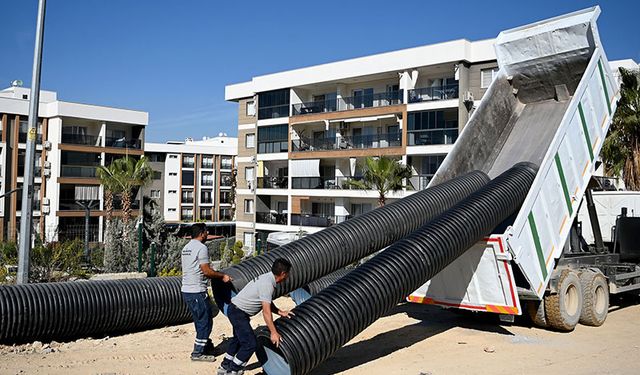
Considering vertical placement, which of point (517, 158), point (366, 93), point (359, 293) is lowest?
point (359, 293)

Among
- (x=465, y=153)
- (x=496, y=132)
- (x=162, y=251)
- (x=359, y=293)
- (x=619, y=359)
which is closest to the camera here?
(x=359, y=293)

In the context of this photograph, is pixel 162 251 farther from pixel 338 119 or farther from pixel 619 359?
pixel 338 119

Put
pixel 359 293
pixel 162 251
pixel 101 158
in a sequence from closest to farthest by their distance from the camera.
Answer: pixel 359 293 → pixel 162 251 → pixel 101 158

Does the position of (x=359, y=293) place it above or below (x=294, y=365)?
above

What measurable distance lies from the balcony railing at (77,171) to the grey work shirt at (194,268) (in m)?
43.6

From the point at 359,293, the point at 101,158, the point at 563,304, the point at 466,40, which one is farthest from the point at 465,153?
the point at 101,158

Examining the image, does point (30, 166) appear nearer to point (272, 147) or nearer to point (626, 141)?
point (626, 141)

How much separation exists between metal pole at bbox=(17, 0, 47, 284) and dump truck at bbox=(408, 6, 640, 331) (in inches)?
283

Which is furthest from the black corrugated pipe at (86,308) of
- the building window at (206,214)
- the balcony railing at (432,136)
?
the building window at (206,214)

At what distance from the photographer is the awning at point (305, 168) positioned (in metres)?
40.6

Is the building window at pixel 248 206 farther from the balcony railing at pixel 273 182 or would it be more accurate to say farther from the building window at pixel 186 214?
the building window at pixel 186 214

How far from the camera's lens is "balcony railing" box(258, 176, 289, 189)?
43.5 metres

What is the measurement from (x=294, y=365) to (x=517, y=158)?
836cm

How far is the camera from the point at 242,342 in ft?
23.2
